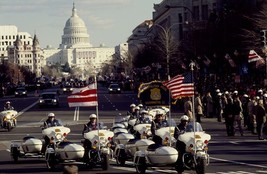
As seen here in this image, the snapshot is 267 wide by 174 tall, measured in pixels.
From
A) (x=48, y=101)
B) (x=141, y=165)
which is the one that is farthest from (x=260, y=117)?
(x=48, y=101)

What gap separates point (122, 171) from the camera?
75.8 feet

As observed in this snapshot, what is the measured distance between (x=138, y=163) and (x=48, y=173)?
257 centimetres

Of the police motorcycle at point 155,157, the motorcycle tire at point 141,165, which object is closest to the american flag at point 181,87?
the police motorcycle at point 155,157

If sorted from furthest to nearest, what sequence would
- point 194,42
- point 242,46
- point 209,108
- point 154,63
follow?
1. point 154,63
2. point 194,42
3. point 242,46
4. point 209,108

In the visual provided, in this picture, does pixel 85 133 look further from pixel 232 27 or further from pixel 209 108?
pixel 232 27

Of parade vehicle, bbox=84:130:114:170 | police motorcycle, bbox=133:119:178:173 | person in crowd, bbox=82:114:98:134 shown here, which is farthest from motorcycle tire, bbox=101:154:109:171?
person in crowd, bbox=82:114:98:134

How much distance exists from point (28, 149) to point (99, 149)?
3.57 metres

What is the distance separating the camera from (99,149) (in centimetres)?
2328

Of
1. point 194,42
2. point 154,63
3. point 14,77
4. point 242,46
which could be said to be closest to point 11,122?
point 242,46

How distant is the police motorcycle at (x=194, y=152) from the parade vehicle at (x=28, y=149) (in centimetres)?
549

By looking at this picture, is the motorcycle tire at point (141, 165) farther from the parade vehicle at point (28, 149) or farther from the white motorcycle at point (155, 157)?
the parade vehicle at point (28, 149)

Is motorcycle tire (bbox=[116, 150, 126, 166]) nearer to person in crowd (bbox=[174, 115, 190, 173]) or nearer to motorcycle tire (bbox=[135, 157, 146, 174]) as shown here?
person in crowd (bbox=[174, 115, 190, 173])

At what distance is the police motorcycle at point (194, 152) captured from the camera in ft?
68.2

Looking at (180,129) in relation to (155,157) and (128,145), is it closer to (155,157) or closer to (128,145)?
(155,157)
